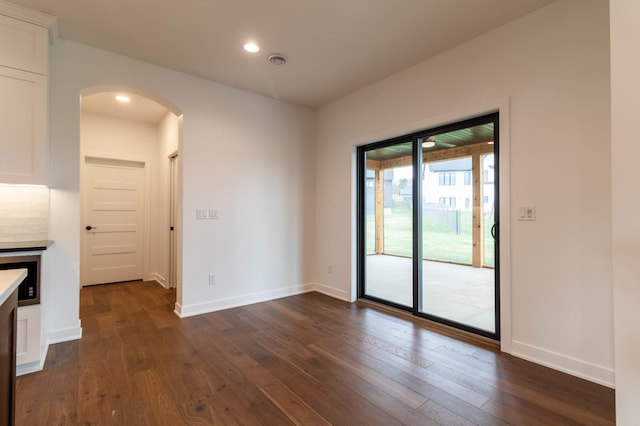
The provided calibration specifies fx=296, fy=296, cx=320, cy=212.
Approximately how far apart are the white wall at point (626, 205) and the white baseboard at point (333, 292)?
10.2 feet

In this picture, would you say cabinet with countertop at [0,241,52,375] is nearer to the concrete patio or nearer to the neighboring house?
the concrete patio

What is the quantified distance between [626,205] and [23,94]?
384 centimetres

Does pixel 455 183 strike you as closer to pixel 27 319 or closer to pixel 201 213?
pixel 201 213

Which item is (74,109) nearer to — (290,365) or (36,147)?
(36,147)

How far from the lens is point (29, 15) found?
2373mm

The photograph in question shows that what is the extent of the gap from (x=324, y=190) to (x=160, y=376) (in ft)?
10.0

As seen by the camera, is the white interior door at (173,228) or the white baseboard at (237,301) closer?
the white baseboard at (237,301)

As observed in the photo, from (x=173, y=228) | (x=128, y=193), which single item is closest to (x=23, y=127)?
(x=173, y=228)

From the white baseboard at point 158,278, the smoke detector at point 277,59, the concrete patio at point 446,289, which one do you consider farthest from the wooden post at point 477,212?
the white baseboard at point 158,278

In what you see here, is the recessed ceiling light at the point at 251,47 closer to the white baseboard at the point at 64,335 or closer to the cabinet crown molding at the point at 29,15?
the cabinet crown molding at the point at 29,15

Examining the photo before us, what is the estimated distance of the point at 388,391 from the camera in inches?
78.5

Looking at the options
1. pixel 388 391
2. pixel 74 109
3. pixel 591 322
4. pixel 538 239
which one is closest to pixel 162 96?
pixel 74 109

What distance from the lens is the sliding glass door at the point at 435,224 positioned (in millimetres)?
2875

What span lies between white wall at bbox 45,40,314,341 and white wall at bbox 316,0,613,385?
7.68 ft
